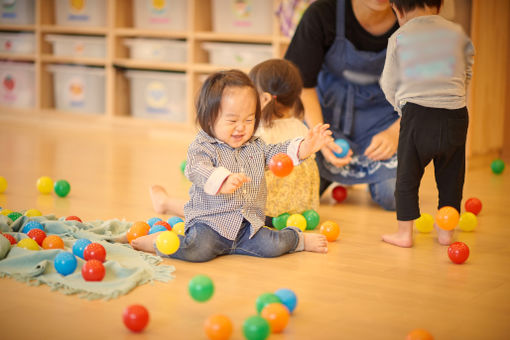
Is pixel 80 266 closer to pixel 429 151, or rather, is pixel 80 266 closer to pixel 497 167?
pixel 429 151

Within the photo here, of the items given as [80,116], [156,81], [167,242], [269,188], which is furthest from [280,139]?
[80,116]

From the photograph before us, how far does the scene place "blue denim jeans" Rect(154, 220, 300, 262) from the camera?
4.98 ft

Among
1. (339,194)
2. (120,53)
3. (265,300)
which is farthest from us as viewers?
(120,53)

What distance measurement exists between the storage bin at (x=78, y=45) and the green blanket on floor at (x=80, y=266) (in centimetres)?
250

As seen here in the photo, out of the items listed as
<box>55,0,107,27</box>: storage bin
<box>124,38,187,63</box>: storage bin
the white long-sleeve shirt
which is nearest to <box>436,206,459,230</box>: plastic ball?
the white long-sleeve shirt

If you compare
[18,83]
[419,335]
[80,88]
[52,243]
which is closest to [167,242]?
[52,243]

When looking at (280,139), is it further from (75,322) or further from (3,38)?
(3,38)

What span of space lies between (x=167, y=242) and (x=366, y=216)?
2.71 ft

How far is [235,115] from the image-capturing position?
1554 millimetres

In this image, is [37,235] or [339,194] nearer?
[37,235]

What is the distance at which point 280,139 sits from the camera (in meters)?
1.95

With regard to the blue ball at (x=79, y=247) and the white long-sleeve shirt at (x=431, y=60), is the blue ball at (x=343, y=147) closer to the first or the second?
the white long-sleeve shirt at (x=431, y=60)

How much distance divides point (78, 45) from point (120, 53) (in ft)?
0.97

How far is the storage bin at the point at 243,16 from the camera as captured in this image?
3435 mm
